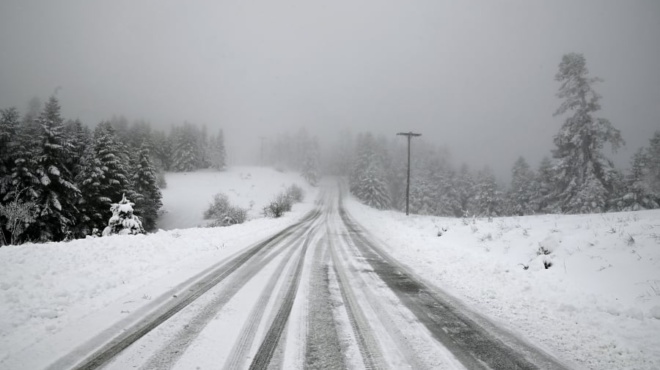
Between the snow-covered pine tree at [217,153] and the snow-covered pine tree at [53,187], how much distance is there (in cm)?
5882

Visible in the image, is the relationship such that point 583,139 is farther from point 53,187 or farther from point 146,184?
point 146,184

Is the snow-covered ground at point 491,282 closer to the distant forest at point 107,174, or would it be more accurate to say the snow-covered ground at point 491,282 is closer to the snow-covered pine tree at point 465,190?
the distant forest at point 107,174

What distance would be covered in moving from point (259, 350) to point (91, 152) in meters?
28.9

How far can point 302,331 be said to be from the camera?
4.19 meters

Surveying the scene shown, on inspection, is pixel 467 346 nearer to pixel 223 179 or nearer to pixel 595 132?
pixel 595 132

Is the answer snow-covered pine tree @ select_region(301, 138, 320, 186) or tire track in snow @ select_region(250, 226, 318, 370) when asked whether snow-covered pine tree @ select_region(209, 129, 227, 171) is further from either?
tire track in snow @ select_region(250, 226, 318, 370)

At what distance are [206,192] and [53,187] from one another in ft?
107

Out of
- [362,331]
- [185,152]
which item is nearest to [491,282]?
[362,331]

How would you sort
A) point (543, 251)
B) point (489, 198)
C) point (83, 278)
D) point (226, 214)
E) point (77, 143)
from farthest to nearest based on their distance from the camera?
point (489, 198) → point (226, 214) → point (77, 143) → point (543, 251) → point (83, 278)

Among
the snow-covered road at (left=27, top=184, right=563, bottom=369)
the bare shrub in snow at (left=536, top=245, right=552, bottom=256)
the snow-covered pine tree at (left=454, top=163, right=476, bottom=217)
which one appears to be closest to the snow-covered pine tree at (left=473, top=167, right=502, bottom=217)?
the snow-covered pine tree at (left=454, top=163, right=476, bottom=217)

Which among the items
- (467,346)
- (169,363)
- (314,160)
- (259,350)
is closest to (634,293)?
(467,346)

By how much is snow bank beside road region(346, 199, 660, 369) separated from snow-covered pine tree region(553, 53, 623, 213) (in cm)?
1695

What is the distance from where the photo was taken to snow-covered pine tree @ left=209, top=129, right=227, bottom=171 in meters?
81.3

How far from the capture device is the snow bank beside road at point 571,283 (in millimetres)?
4043
